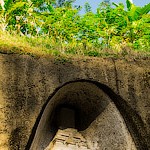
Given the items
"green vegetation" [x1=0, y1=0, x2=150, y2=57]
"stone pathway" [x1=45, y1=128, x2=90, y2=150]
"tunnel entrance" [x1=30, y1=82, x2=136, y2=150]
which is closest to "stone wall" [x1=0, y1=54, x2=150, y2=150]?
"tunnel entrance" [x1=30, y1=82, x2=136, y2=150]

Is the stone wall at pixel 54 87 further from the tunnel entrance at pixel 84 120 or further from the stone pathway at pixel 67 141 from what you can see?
the stone pathway at pixel 67 141

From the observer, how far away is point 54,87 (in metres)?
6.84

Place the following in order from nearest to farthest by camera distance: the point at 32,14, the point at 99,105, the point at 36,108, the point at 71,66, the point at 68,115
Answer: the point at 36,108, the point at 71,66, the point at 99,105, the point at 68,115, the point at 32,14

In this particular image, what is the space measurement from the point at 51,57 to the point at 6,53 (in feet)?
2.82

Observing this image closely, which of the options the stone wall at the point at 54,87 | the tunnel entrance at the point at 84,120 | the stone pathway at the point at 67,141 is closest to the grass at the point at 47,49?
the stone wall at the point at 54,87

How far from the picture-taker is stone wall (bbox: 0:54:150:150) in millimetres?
6340

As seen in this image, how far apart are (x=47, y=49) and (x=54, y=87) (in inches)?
37.5

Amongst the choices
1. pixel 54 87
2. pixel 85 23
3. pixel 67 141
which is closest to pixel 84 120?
pixel 67 141

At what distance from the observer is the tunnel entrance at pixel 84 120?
739 centimetres

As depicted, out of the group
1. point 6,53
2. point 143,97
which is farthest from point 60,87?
point 143,97

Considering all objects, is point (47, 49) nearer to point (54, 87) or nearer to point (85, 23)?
point (54, 87)

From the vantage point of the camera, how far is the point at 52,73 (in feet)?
22.8

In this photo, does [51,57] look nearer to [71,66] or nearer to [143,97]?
[71,66]

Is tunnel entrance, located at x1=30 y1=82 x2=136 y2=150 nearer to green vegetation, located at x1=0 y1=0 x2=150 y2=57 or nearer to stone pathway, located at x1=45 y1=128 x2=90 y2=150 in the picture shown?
stone pathway, located at x1=45 y1=128 x2=90 y2=150
